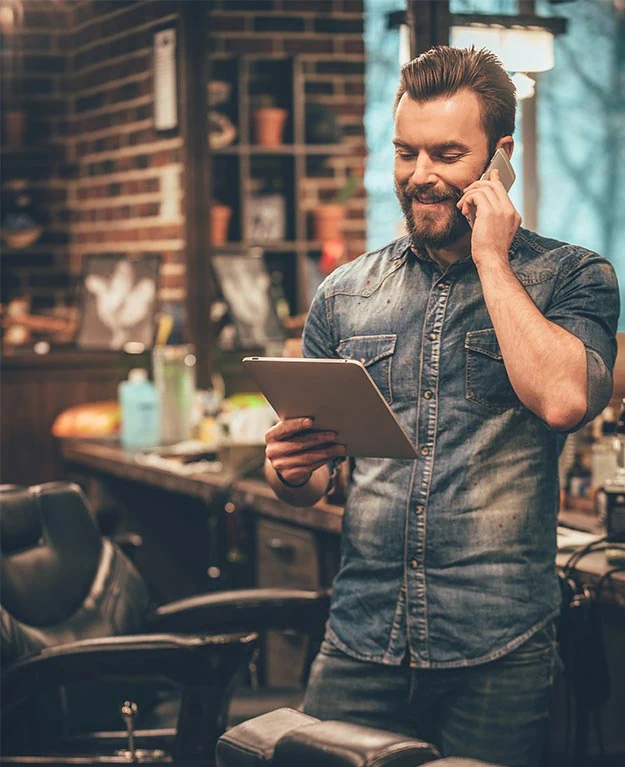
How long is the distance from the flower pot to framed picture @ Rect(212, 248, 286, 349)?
0.87 metres

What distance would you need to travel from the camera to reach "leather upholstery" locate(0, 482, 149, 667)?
2.69 metres

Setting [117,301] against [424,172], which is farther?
[117,301]

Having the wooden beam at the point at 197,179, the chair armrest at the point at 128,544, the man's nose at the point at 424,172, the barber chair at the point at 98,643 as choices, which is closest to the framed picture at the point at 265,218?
the wooden beam at the point at 197,179

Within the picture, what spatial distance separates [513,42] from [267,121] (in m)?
2.80

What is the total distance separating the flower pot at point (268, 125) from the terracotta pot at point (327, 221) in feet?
1.19

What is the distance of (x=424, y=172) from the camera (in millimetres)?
1923

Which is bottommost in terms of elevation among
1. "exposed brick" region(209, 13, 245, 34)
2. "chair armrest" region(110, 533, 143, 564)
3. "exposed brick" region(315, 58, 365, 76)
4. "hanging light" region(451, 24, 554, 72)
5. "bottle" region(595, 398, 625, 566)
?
"chair armrest" region(110, 533, 143, 564)

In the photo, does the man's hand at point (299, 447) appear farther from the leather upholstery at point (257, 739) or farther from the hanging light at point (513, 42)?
the hanging light at point (513, 42)

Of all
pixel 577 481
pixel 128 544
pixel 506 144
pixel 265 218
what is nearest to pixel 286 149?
pixel 265 218

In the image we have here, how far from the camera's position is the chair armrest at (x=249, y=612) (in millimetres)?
2697

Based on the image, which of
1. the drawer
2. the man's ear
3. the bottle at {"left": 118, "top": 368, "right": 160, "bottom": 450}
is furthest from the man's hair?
the bottle at {"left": 118, "top": 368, "right": 160, "bottom": 450}

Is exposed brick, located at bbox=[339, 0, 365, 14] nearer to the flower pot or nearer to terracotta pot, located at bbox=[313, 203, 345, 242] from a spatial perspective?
the flower pot

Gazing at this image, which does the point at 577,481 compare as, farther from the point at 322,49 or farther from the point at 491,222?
the point at 322,49

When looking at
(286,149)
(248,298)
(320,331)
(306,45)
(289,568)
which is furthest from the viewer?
(306,45)
